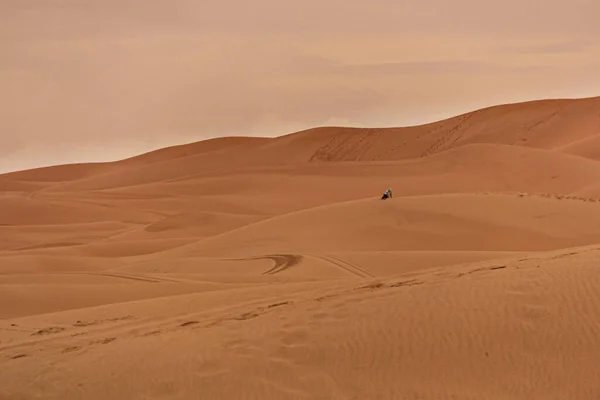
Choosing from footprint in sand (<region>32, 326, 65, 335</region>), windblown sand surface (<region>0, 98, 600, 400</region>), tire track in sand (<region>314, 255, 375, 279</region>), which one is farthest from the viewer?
tire track in sand (<region>314, 255, 375, 279</region>)

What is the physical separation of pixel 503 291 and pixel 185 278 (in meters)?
8.14

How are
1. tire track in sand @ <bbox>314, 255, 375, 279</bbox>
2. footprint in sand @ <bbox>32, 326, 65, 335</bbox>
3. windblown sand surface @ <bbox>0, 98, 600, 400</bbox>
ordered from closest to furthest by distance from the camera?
windblown sand surface @ <bbox>0, 98, 600, 400</bbox> → footprint in sand @ <bbox>32, 326, 65, 335</bbox> → tire track in sand @ <bbox>314, 255, 375, 279</bbox>

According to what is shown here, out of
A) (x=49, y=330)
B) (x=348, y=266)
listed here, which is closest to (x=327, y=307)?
(x=49, y=330)

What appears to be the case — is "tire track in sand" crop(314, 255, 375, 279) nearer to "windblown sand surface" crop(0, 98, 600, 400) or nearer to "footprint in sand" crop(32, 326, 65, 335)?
"windblown sand surface" crop(0, 98, 600, 400)

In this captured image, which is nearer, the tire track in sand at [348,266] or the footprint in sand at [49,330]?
the footprint in sand at [49,330]

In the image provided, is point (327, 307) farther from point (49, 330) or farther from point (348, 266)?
point (348, 266)

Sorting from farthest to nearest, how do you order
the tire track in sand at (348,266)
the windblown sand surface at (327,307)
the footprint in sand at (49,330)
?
the tire track in sand at (348,266)
the footprint in sand at (49,330)
the windblown sand surface at (327,307)

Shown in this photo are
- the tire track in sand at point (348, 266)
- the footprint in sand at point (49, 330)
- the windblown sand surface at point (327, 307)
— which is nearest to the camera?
the windblown sand surface at point (327, 307)

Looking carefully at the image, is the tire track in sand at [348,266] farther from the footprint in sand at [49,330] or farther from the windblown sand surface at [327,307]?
the footprint in sand at [49,330]

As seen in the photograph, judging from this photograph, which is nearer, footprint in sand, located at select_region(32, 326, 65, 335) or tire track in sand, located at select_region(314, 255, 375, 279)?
footprint in sand, located at select_region(32, 326, 65, 335)

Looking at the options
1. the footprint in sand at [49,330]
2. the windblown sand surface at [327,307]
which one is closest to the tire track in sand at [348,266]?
the windblown sand surface at [327,307]

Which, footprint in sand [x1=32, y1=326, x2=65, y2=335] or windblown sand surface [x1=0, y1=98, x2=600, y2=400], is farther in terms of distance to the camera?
footprint in sand [x1=32, y1=326, x2=65, y2=335]

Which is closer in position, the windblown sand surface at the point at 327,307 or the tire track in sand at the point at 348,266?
the windblown sand surface at the point at 327,307

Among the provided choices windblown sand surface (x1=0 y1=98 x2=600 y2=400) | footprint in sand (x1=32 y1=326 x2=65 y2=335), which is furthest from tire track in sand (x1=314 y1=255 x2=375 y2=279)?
footprint in sand (x1=32 y1=326 x2=65 y2=335)
